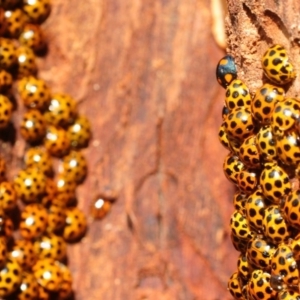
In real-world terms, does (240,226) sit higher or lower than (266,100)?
lower

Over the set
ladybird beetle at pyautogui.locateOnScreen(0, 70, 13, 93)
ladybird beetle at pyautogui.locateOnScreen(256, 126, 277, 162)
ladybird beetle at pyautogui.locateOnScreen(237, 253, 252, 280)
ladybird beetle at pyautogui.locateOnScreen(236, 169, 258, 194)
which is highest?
ladybird beetle at pyautogui.locateOnScreen(256, 126, 277, 162)

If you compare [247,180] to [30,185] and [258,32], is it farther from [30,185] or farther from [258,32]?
[30,185]

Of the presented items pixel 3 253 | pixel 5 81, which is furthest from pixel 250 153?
pixel 5 81

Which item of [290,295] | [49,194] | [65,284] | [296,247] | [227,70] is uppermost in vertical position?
[227,70]

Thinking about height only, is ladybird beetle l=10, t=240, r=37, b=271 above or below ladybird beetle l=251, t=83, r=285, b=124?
below

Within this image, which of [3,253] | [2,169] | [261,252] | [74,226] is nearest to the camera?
[261,252]

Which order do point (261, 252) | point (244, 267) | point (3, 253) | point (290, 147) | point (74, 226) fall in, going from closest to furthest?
point (290, 147) < point (261, 252) < point (244, 267) < point (3, 253) < point (74, 226)

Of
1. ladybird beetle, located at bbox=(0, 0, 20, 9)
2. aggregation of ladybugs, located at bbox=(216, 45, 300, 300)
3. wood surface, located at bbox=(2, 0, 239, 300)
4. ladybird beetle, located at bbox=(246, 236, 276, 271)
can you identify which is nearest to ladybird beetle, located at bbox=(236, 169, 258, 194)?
aggregation of ladybugs, located at bbox=(216, 45, 300, 300)

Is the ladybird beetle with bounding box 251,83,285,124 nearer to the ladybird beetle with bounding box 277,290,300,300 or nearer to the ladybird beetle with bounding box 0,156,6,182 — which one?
the ladybird beetle with bounding box 277,290,300,300

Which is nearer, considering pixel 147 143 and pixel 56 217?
pixel 56 217
